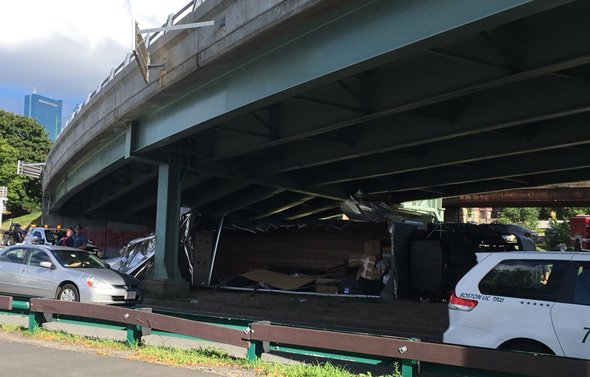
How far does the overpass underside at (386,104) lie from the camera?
8.84 meters

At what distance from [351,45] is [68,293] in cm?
834

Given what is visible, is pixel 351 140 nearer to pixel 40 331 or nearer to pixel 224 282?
pixel 224 282

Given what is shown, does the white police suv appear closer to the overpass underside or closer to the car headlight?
the overpass underside

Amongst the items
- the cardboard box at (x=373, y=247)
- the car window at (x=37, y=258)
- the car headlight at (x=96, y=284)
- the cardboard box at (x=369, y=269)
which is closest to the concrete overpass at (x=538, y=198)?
the cardboard box at (x=373, y=247)

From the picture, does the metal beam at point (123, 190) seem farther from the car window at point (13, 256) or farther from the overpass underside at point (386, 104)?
the car window at point (13, 256)

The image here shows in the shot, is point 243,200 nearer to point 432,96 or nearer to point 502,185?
point 502,185

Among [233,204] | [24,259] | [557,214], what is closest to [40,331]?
[24,259]

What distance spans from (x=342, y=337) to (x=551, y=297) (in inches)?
91.8

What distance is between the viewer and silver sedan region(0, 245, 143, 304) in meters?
Result: 12.4

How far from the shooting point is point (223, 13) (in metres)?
12.0

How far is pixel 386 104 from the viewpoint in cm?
1188

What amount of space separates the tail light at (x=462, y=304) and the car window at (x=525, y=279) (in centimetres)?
19

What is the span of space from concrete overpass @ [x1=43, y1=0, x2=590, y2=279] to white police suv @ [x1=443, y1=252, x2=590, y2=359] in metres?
3.31

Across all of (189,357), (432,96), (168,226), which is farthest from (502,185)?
(189,357)
